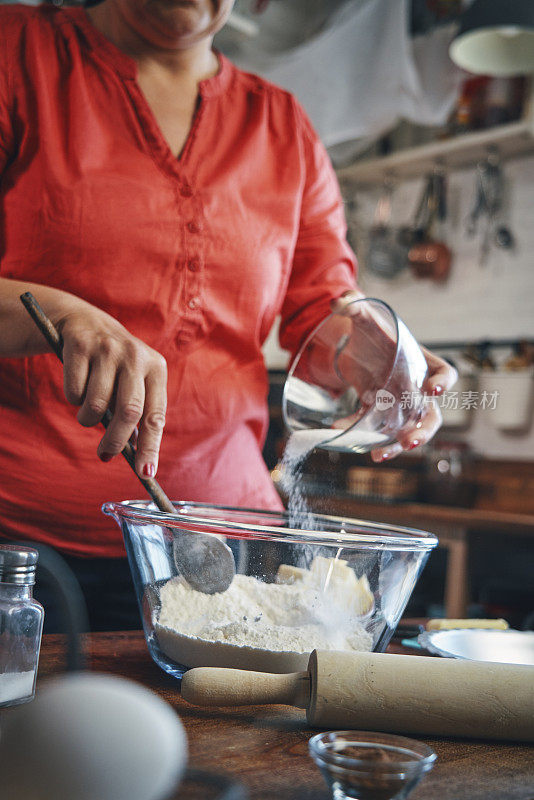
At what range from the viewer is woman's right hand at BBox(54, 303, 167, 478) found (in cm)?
67

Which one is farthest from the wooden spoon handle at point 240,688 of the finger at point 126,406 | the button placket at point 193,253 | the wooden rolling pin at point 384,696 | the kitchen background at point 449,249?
the kitchen background at point 449,249

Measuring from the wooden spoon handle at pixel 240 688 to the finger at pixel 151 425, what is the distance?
202 millimetres

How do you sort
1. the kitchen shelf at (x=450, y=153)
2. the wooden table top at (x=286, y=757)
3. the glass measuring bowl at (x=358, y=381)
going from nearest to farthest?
1. the wooden table top at (x=286, y=757)
2. the glass measuring bowl at (x=358, y=381)
3. the kitchen shelf at (x=450, y=153)

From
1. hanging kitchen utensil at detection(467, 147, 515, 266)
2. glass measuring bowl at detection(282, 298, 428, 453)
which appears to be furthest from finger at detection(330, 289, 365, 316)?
hanging kitchen utensil at detection(467, 147, 515, 266)

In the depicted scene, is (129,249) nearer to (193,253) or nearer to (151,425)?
(193,253)

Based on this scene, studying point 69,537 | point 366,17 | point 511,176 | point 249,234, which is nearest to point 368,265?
point 511,176

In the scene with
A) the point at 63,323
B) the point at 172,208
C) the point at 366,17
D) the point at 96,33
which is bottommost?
the point at 63,323

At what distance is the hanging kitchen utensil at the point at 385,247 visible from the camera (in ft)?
10.8

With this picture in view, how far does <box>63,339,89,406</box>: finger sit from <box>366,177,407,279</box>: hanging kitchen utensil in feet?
9.00

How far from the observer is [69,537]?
0.96m

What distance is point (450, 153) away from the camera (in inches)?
117

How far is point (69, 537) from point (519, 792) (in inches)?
24.7

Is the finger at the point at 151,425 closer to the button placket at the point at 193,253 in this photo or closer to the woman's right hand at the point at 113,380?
the woman's right hand at the point at 113,380

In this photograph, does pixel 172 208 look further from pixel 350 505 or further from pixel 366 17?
pixel 366 17
